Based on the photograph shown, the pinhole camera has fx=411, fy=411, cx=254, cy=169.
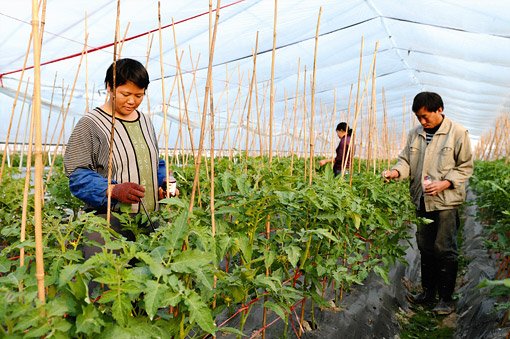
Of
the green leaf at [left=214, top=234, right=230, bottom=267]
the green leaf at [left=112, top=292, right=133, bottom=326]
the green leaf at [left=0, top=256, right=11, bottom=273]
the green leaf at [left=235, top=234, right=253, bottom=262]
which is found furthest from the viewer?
the green leaf at [left=235, top=234, right=253, bottom=262]

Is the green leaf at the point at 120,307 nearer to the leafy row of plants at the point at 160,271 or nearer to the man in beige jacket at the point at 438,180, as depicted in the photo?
the leafy row of plants at the point at 160,271

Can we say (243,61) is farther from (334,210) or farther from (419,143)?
(334,210)

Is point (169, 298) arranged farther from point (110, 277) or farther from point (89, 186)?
point (89, 186)

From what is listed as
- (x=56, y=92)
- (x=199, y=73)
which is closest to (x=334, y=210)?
(x=199, y=73)

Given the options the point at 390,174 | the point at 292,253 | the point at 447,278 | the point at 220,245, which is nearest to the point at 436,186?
the point at 390,174

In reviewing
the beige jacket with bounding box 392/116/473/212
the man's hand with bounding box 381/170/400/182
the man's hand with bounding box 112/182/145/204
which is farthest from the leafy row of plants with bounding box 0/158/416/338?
the beige jacket with bounding box 392/116/473/212

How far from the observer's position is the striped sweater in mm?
1562

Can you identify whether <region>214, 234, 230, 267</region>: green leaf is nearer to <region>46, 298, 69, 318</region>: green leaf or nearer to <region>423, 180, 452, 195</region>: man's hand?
<region>46, 298, 69, 318</region>: green leaf

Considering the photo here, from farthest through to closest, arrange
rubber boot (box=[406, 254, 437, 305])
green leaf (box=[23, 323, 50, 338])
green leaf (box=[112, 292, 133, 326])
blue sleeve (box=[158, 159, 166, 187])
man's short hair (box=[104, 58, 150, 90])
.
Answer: rubber boot (box=[406, 254, 437, 305])
blue sleeve (box=[158, 159, 166, 187])
man's short hair (box=[104, 58, 150, 90])
green leaf (box=[112, 292, 133, 326])
green leaf (box=[23, 323, 50, 338])

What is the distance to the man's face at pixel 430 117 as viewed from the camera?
2.72m

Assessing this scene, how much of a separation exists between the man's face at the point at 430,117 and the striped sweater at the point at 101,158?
5.98 ft

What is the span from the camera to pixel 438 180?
2793 mm

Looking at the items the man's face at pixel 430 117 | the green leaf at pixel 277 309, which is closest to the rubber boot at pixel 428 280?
the man's face at pixel 430 117

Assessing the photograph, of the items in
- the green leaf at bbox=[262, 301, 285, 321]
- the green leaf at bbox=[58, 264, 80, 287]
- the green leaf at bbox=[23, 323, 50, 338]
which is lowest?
the green leaf at bbox=[262, 301, 285, 321]
